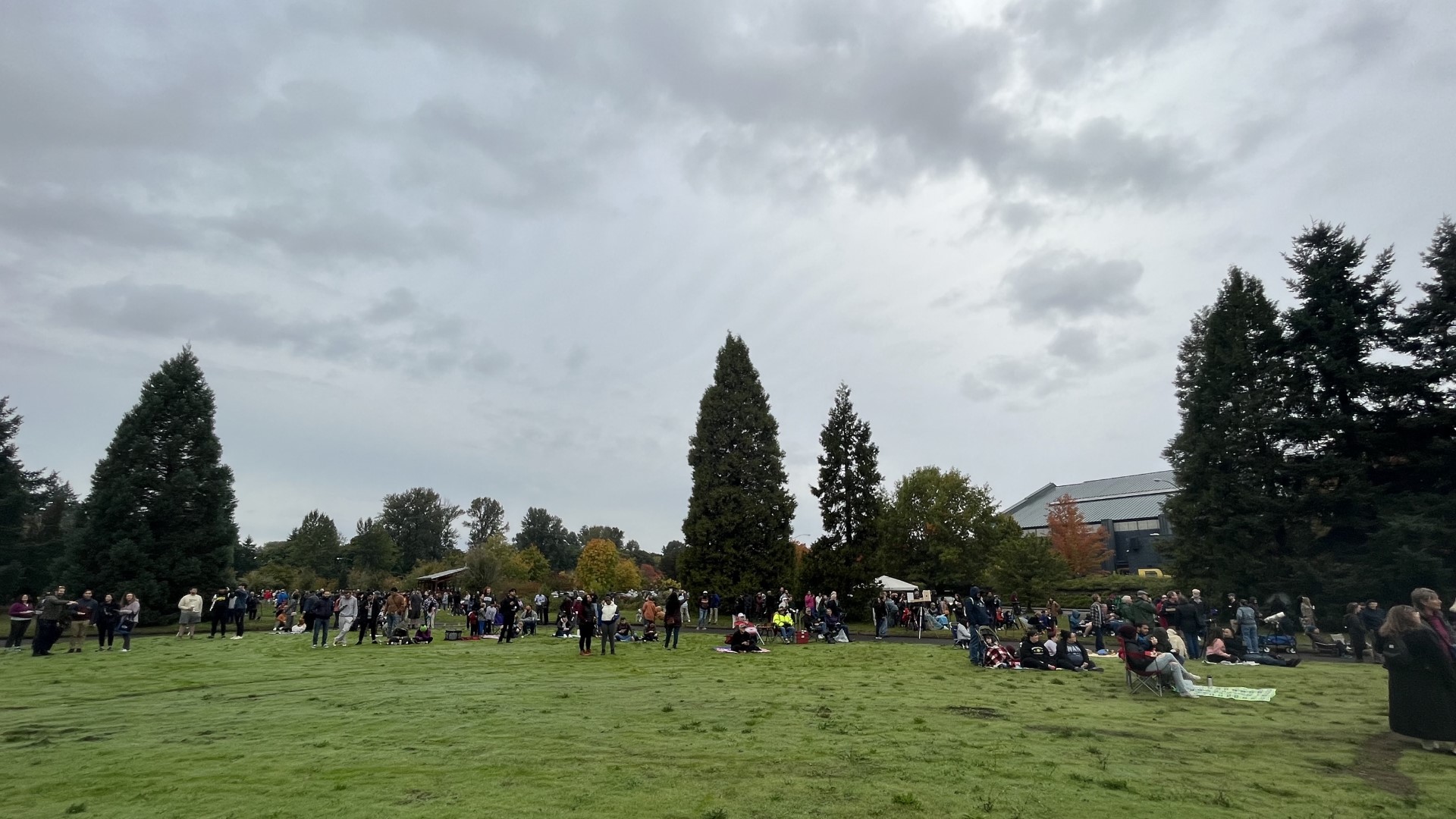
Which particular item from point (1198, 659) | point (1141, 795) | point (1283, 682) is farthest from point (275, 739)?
point (1198, 659)

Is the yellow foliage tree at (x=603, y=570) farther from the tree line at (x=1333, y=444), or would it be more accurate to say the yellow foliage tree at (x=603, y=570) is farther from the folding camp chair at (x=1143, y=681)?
the folding camp chair at (x=1143, y=681)

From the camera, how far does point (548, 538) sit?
124m

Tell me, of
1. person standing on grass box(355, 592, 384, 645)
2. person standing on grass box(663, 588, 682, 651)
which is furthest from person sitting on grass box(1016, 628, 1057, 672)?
person standing on grass box(355, 592, 384, 645)

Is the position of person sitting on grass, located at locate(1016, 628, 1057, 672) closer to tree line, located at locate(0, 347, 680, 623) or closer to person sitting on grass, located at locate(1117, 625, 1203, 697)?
person sitting on grass, located at locate(1117, 625, 1203, 697)

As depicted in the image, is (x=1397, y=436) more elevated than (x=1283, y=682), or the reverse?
(x=1397, y=436)

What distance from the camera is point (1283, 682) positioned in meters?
16.2

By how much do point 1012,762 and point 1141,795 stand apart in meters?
1.48

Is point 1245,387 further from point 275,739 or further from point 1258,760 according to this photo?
point 275,739

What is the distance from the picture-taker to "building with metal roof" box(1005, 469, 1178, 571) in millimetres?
85625

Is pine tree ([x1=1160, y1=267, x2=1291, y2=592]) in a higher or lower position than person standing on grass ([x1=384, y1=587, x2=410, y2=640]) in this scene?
higher

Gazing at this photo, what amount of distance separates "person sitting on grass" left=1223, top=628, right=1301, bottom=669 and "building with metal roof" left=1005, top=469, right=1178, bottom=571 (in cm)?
5763

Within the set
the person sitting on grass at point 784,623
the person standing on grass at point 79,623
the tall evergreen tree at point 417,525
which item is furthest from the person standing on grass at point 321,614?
the tall evergreen tree at point 417,525

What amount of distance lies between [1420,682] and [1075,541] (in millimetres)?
71454

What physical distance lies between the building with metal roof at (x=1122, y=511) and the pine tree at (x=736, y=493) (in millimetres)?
40481
